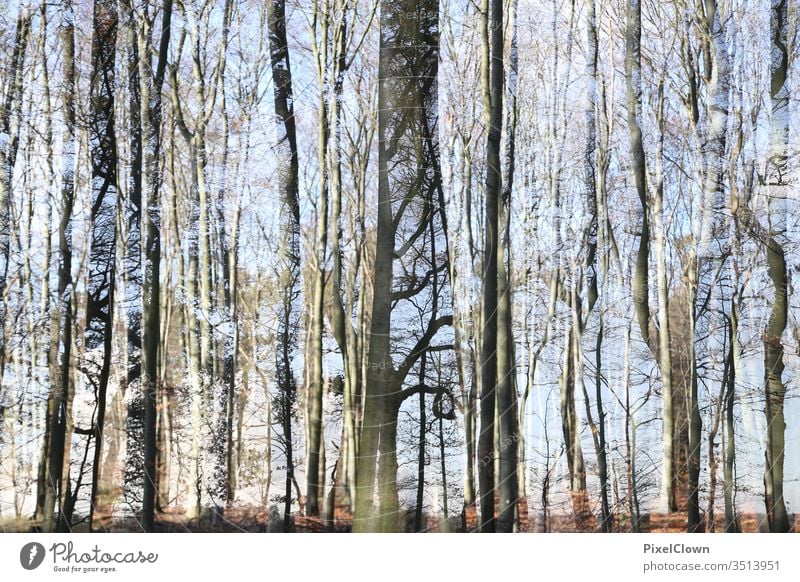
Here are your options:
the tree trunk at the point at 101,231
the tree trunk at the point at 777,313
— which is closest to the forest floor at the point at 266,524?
the tree trunk at the point at 101,231

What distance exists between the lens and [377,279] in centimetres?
309

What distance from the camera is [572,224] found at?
3.15 m

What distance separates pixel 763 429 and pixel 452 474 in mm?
1192

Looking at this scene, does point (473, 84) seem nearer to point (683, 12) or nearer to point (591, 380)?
point (683, 12)
